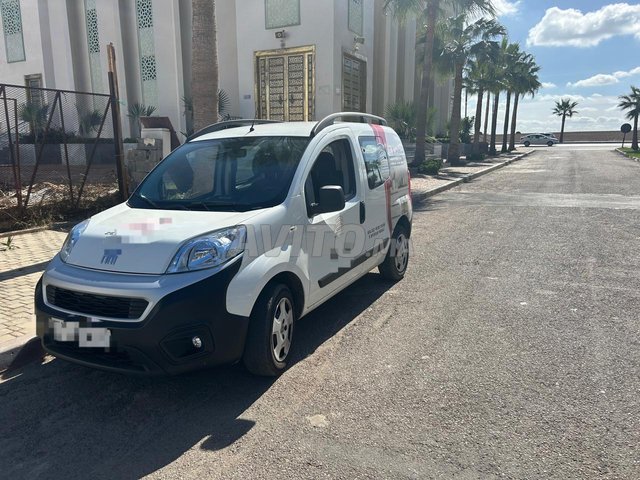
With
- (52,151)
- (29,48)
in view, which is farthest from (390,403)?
(29,48)

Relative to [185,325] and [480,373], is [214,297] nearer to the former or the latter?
[185,325]

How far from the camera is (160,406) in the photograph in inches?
133

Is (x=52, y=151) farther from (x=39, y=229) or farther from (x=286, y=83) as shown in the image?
(x=39, y=229)

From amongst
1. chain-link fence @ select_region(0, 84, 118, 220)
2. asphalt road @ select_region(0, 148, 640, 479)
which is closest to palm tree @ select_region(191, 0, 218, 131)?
chain-link fence @ select_region(0, 84, 118, 220)

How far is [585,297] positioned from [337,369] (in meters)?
3.20

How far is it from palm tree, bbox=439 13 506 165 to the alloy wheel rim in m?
24.1

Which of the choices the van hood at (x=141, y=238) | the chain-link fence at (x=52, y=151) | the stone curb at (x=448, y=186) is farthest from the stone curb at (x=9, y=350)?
the stone curb at (x=448, y=186)

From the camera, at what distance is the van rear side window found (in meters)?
5.12

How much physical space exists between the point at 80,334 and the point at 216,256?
100 centimetres

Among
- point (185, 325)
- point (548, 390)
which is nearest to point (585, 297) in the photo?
point (548, 390)

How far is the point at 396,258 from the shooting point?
19.7 feet

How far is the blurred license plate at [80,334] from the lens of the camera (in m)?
3.08

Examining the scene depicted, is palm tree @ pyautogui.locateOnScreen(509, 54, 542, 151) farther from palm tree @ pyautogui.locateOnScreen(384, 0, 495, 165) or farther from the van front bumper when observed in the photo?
the van front bumper

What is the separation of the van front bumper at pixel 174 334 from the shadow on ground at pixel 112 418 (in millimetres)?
364
